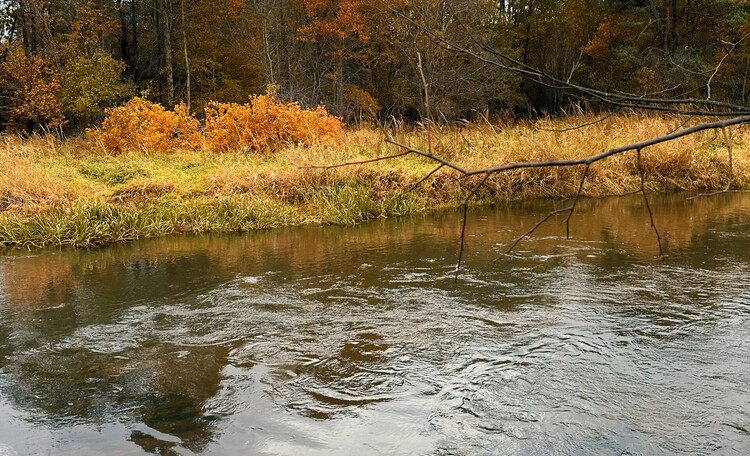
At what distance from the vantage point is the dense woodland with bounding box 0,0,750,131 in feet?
74.6

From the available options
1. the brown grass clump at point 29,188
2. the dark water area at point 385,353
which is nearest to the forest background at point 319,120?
the brown grass clump at point 29,188

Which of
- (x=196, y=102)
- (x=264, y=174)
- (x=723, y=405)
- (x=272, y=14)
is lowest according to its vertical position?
(x=723, y=405)

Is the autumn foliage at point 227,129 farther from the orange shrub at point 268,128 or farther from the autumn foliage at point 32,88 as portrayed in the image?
the autumn foliage at point 32,88

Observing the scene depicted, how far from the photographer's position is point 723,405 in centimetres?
309

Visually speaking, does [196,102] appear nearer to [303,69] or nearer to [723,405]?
[303,69]

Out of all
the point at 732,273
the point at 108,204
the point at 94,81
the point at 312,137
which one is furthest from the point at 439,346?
the point at 94,81

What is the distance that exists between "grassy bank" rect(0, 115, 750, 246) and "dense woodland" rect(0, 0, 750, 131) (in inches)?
395

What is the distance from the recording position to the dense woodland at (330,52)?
22.8 meters

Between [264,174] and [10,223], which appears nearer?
[10,223]

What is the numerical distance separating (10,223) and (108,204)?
1184 mm

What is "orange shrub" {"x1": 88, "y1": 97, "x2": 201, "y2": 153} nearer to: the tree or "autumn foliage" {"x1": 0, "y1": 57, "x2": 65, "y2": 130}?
"autumn foliage" {"x1": 0, "y1": 57, "x2": 65, "y2": 130}

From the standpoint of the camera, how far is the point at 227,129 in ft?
41.5

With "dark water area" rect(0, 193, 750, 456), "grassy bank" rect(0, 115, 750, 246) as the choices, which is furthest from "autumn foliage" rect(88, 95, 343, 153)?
"dark water area" rect(0, 193, 750, 456)

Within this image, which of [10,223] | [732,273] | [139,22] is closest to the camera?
[732,273]
